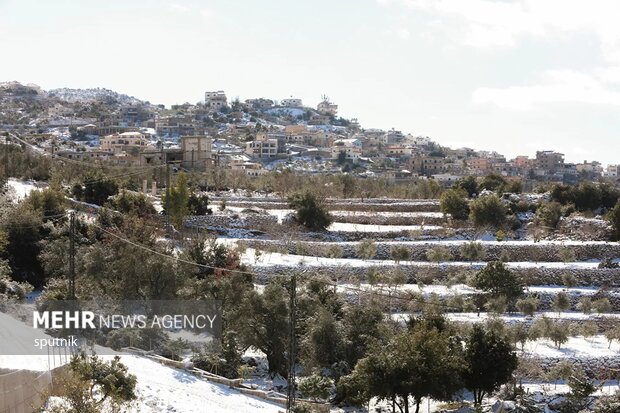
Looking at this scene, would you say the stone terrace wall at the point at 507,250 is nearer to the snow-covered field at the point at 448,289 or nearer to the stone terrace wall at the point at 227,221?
the stone terrace wall at the point at 227,221

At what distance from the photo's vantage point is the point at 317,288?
21.2 metres

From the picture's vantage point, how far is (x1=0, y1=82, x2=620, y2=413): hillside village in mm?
15305

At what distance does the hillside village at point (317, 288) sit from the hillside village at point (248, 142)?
16.1 m

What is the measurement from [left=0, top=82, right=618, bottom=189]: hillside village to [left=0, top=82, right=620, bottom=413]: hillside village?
16.1 m

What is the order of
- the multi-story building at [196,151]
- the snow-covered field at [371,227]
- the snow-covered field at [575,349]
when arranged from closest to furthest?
the snow-covered field at [575,349], the snow-covered field at [371,227], the multi-story building at [196,151]

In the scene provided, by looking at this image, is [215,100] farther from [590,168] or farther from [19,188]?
[19,188]

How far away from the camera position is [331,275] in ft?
89.1

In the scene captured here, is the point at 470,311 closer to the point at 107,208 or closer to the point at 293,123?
the point at 107,208

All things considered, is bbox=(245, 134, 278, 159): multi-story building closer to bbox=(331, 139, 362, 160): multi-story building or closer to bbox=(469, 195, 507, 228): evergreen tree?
bbox=(331, 139, 362, 160): multi-story building

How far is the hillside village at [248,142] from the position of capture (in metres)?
71.8

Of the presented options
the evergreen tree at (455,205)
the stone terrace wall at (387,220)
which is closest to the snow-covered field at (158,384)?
the stone terrace wall at (387,220)

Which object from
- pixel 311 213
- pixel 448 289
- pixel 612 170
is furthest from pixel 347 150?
pixel 448 289

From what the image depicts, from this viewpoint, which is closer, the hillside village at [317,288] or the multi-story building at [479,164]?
the hillside village at [317,288]

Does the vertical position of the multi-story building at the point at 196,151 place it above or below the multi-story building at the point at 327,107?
below
